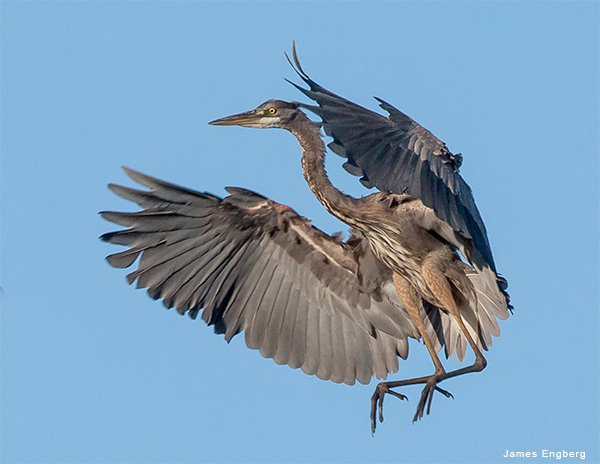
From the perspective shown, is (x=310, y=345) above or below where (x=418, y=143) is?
below

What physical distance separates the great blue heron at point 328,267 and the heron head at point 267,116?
12 mm

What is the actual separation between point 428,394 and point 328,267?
1363 mm

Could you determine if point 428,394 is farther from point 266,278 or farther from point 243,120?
point 243,120

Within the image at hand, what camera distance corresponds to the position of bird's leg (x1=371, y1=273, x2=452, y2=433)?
816 centimetres

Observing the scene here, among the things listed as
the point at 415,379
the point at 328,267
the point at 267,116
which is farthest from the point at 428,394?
the point at 267,116

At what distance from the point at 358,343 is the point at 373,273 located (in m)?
0.65

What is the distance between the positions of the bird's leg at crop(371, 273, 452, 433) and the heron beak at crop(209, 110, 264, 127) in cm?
175

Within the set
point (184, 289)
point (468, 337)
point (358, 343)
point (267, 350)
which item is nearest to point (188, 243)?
point (184, 289)

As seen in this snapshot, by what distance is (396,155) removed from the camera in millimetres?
7230

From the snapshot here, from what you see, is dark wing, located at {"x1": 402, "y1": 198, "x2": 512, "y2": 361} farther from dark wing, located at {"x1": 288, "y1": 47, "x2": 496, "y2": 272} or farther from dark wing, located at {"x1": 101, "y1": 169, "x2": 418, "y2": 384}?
dark wing, located at {"x1": 288, "y1": 47, "x2": 496, "y2": 272}

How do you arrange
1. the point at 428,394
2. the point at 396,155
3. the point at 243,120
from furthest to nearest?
the point at 243,120
the point at 428,394
the point at 396,155

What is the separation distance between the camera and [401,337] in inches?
348

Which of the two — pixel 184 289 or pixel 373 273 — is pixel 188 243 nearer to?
pixel 184 289

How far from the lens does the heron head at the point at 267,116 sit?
338 inches
